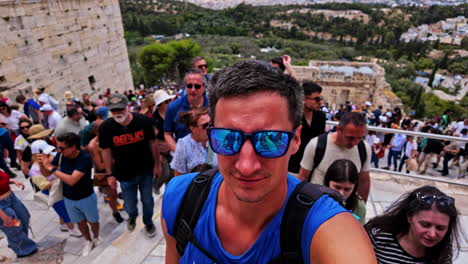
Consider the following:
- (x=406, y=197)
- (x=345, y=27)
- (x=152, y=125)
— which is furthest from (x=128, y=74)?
(x=345, y=27)

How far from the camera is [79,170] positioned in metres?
2.97

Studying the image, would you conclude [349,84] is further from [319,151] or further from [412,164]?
[319,151]

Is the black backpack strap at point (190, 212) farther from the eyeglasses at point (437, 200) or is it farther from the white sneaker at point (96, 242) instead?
the white sneaker at point (96, 242)

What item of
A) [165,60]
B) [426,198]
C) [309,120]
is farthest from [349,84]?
[426,198]

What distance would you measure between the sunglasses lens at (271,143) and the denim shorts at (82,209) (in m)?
2.96

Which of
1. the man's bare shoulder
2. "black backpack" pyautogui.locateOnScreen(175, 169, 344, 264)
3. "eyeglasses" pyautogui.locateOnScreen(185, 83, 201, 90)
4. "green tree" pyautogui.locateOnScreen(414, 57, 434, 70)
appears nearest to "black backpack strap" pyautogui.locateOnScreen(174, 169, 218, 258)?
"black backpack" pyautogui.locateOnScreen(175, 169, 344, 264)

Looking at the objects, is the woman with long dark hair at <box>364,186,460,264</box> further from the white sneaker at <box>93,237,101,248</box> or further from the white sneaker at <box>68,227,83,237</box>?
the white sneaker at <box>68,227,83,237</box>

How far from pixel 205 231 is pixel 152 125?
2.34 metres

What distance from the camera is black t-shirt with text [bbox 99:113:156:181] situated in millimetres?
3010

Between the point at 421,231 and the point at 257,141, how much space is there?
1392mm

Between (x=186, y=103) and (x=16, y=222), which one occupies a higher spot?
(x=186, y=103)

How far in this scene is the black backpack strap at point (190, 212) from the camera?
43.0 inches

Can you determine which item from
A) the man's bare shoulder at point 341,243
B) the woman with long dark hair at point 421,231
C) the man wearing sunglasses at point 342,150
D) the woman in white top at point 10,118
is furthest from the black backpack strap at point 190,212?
the woman in white top at point 10,118

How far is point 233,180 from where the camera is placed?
96 cm
